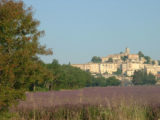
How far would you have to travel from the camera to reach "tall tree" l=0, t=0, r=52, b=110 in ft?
36.2

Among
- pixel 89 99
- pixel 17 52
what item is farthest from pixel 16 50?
pixel 89 99

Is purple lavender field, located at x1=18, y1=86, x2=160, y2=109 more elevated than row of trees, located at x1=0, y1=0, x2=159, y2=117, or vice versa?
row of trees, located at x1=0, y1=0, x2=159, y2=117

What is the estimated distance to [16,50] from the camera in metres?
11.6

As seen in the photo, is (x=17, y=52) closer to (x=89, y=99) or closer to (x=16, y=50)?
(x=16, y=50)

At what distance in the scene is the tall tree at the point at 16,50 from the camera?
11045 millimetres

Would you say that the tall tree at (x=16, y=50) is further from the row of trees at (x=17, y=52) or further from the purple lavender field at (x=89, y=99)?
the purple lavender field at (x=89, y=99)

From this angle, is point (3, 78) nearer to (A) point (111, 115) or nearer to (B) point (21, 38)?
(B) point (21, 38)

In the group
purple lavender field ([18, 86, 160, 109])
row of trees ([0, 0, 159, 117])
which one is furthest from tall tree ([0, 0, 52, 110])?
purple lavender field ([18, 86, 160, 109])

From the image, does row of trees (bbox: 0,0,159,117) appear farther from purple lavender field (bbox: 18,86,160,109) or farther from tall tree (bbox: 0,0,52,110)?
purple lavender field (bbox: 18,86,160,109)

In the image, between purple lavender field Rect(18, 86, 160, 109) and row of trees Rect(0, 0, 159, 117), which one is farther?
purple lavender field Rect(18, 86, 160, 109)

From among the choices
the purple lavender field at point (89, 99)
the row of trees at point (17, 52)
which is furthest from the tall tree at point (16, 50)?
the purple lavender field at point (89, 99)

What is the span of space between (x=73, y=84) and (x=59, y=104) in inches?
2250

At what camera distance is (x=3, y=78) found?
11156 mm

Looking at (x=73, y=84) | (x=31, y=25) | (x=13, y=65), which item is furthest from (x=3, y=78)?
(x=73, y=84)
